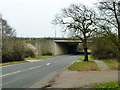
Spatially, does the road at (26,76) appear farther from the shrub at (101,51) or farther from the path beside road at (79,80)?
the shrub at (101,51)

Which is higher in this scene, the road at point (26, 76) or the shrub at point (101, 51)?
the shrub at point (101, 51)

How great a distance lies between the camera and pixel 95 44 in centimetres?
3138

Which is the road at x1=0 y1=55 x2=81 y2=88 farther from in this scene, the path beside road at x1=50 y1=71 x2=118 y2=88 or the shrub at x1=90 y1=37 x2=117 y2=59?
the shrub at x1=90 y1=37 x2=117 y2=59

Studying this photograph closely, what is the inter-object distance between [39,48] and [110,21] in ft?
146

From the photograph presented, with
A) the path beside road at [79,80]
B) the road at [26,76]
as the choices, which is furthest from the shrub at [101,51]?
the path beside road at [79,80]

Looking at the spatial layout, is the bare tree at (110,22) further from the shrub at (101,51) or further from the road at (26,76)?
the shrub at (101,51)

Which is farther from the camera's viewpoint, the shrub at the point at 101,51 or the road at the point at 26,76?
the shrub at the point at 101,51

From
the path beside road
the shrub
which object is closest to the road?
the path beside road

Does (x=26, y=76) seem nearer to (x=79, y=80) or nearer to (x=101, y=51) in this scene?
(x=79, y=80)

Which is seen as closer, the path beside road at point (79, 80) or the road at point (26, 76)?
the path beside road at point (79, 80)

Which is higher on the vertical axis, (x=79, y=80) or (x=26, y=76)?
(x=79, y=80)

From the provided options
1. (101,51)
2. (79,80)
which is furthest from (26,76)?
(101,51)

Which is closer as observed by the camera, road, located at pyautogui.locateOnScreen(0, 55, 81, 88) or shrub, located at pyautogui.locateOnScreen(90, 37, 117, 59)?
road, located at pyautogui.locateOnScreen(0, 55, 81, 88)

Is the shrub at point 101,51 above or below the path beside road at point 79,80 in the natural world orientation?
above
